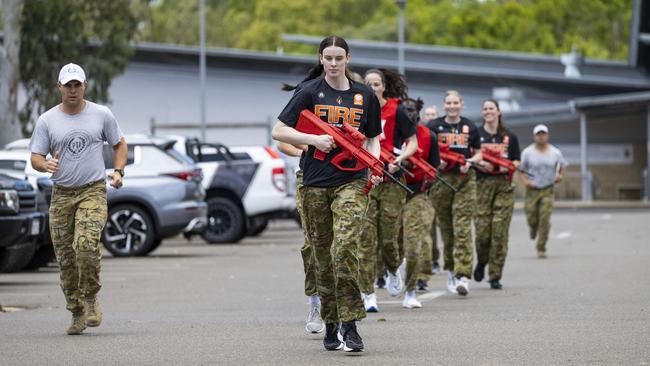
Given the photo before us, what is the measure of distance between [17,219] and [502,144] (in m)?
5.37

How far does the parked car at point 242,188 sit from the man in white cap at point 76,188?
1592 cm

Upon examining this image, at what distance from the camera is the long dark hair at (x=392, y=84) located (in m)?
13.7

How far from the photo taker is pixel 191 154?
27.5 m

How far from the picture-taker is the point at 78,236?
11727 millimetres

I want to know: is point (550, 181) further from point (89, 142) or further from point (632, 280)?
point (89, 142)

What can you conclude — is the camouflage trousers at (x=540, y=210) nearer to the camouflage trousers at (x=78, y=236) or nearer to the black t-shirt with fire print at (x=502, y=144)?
the black t-shirt with fire print at (x=502, y=144)

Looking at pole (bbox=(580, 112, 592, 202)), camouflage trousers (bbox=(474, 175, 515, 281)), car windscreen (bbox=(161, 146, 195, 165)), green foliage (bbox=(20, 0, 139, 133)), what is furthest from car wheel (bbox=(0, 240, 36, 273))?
pole (bbox=(580, 112, 592, 202))

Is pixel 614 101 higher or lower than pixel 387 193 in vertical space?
higher

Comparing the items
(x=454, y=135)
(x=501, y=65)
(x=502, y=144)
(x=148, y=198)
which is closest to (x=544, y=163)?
(x=148, y=198)

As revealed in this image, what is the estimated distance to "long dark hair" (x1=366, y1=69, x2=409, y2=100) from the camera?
13.7 meters

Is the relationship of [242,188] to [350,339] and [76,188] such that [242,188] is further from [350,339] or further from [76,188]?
[350,339]

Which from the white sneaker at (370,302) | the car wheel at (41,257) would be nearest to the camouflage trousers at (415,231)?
the white sneaker at (370,302)

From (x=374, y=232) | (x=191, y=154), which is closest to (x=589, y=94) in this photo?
(x=191, y=154)

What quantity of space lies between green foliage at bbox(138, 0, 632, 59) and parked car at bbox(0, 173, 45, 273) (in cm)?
7408
